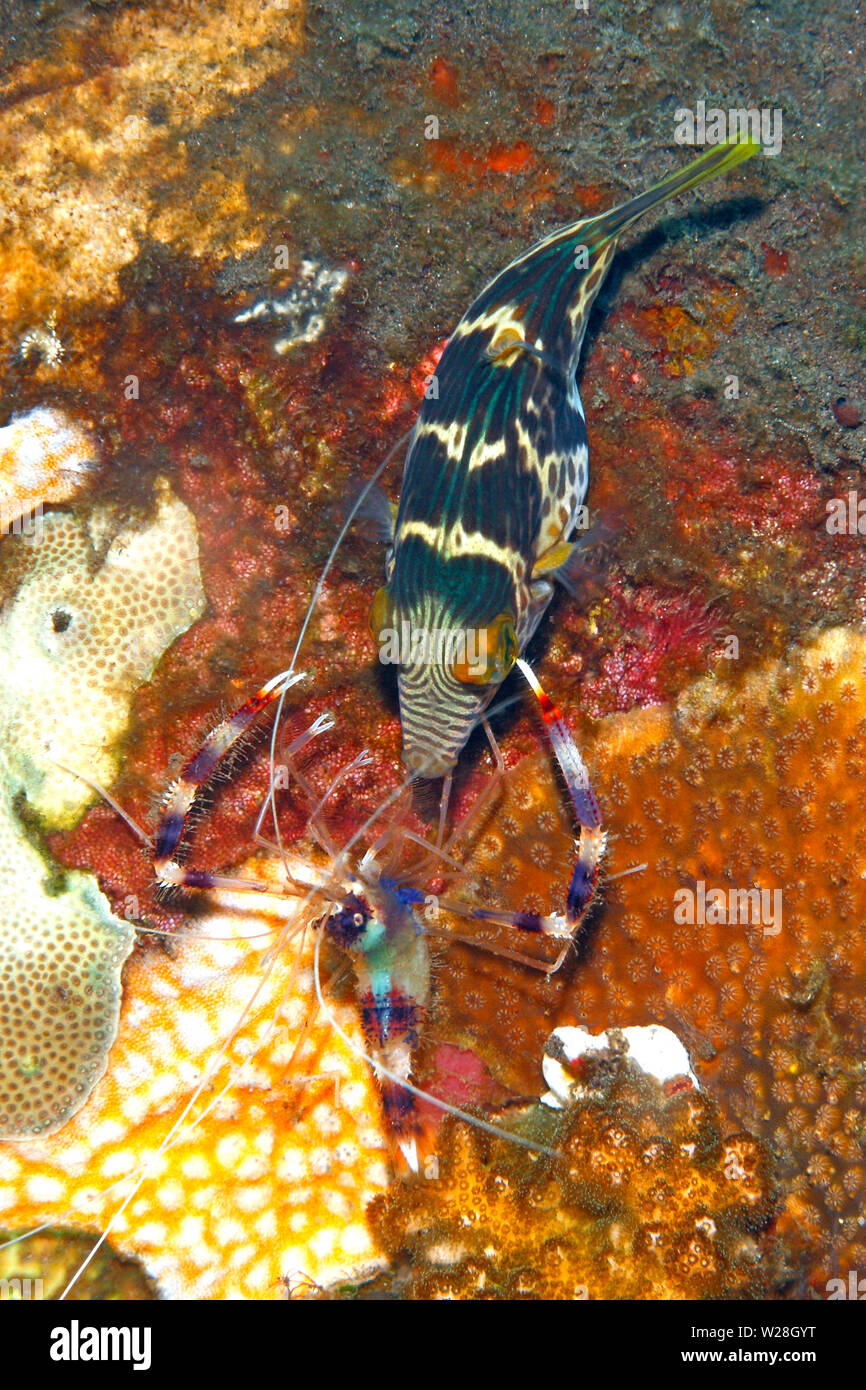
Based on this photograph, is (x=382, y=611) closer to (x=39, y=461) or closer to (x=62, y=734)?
(x=62, y=734)

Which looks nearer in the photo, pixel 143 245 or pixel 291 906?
pixel 143 245

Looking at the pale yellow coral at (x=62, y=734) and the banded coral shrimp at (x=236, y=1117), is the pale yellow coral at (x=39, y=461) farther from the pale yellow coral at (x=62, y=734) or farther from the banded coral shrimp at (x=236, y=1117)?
the banded coral shrimp at (x=236, y=1117)

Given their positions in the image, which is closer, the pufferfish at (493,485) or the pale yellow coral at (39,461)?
the pufferfish at (493,485)

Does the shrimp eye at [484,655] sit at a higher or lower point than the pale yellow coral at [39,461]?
lower

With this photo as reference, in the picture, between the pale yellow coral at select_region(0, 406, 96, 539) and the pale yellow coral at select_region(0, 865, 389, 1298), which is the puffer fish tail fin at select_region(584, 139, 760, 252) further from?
the pale yellow coral at select_region(0, 865, 389, 1298)

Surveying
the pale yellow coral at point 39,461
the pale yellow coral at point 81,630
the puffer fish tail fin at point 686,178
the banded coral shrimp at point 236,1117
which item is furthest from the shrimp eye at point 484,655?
the pale yellow coral at point 39,461

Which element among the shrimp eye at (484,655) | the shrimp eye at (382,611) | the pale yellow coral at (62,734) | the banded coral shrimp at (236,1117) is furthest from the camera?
the banded coral shrimp at (236,1117)

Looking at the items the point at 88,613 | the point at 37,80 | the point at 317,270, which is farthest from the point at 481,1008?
the point at 37,80

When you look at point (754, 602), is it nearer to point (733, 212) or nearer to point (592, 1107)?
point (733, 212)
